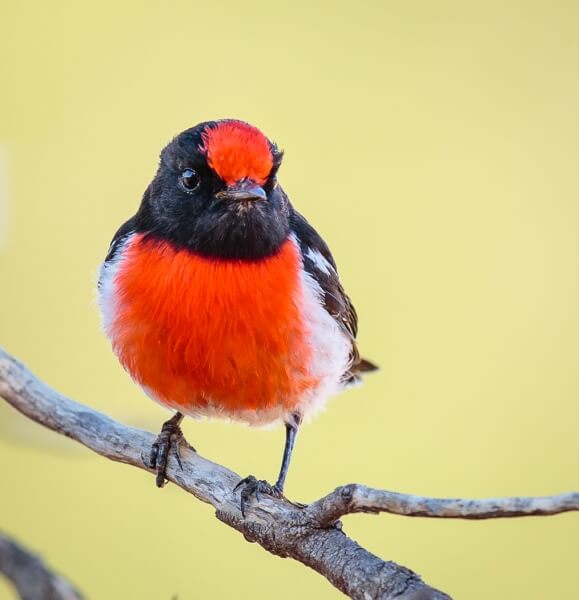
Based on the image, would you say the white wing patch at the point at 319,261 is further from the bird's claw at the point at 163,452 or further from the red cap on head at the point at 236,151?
the bird's claw at the point at 163,452

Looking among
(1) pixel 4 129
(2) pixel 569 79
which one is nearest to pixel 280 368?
(1) pixel 4 129

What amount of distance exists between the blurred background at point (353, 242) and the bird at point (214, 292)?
0.74m

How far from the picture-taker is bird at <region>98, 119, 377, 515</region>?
13.1 feet

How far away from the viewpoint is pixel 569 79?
26.6 feet

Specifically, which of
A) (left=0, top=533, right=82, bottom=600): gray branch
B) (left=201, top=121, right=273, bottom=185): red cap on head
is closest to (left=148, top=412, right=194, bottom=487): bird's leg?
(left=201, top=121, right=273, bottom=185): red cap on head

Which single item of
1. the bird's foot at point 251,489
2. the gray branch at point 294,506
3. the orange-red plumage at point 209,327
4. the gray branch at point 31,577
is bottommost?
the gray branch at point 31,577

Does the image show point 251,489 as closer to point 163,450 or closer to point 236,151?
point 163,450

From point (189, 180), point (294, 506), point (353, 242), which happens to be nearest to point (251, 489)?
point (294, 506)

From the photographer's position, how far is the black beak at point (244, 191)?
3908mm

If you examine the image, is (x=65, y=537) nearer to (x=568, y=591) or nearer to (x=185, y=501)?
(x=185, y=501)

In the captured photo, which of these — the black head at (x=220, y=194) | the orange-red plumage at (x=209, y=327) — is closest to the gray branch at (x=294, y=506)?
the orange-red plumage at (x=209, y=327)

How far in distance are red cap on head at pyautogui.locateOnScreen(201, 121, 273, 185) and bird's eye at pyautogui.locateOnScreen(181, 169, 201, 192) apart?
0.44 ft

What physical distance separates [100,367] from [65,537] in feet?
3.63

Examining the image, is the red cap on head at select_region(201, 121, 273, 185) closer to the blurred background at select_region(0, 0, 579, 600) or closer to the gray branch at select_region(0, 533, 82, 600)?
the blurred background at select_region(0, 0, 579, 600)
